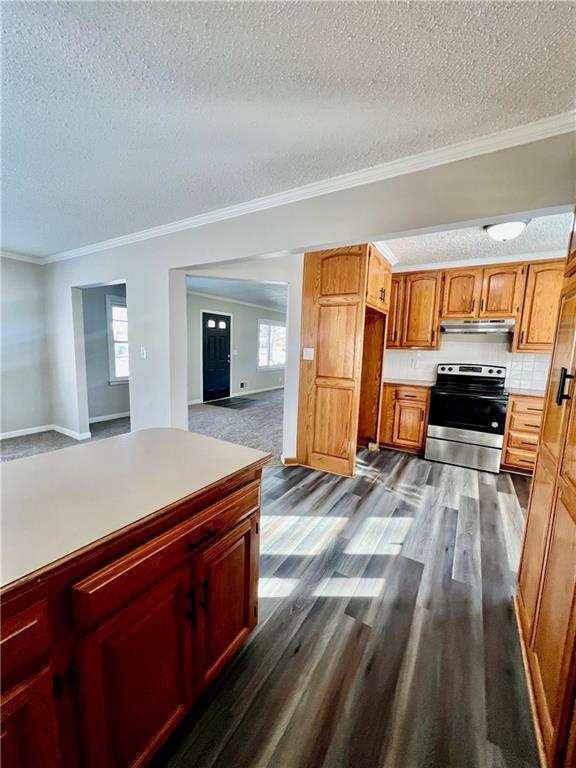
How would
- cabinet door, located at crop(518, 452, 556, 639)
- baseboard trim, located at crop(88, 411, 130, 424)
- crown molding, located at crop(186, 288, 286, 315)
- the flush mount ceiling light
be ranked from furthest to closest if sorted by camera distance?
crown molding, located at crop(186, 288, 286, 315) < baseboard trim, located at crop(88, 411, 130, 424) < the flush mount ceiling light < cabinet door, located at crop(518, 452, 556, 639)

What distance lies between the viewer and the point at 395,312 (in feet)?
13.8

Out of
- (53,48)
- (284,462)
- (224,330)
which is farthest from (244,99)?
(224,330)

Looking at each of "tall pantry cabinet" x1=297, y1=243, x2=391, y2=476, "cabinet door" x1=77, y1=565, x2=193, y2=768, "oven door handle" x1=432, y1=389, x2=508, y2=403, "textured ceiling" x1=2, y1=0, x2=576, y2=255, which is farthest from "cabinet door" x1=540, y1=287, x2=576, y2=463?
"oven door handle" x1=432, y1=389, x2=508, y2=403

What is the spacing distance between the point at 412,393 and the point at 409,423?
399 mm

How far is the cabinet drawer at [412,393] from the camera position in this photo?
3958 millimetres

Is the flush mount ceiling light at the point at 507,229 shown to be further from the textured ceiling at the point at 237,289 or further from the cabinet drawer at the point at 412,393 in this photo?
the textured ceiling at the point at 237,289

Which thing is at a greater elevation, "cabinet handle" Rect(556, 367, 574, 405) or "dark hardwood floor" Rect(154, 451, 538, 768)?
"cabinet handle" Rect(556, 367, 574, 405)

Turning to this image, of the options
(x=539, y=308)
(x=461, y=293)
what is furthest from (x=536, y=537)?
(x=461, y=293)

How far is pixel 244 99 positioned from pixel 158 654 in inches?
85.1

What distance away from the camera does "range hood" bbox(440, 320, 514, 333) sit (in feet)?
11.8

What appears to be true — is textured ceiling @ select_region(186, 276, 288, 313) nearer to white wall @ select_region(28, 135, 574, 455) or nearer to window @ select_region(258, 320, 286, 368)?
window @ select_region(258, 320, 286, 368)

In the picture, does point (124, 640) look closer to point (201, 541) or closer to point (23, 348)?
point (201, 541)

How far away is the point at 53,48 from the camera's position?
46.1 inches

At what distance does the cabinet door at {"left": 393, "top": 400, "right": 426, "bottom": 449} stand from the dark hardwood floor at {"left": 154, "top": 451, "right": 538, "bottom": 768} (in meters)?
1.43
